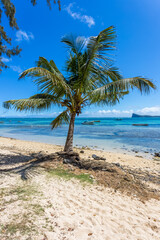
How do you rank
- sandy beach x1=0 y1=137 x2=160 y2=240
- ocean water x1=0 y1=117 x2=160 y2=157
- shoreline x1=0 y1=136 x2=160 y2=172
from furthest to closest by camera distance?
ocean water x1=0 y1=117 x2=160 y2=157, shoreline x1=0 y1=136 x2=160 y2=172, sandy beach x1=0 y1=137 x2=160 y2=240

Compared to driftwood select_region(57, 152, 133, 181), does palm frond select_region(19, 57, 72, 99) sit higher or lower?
higher

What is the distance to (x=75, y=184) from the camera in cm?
424

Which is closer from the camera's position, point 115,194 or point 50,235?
point 50,235

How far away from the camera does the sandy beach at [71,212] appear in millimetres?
2346

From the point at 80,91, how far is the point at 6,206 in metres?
5.38

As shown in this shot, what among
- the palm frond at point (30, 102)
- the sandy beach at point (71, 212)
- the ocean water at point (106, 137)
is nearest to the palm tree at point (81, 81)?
the palm frond at point (30, 102)

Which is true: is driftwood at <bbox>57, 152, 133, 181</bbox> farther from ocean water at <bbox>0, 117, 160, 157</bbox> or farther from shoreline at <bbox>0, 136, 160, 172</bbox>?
ocean water at <bbox>0, 117, 160, 157</bbox>

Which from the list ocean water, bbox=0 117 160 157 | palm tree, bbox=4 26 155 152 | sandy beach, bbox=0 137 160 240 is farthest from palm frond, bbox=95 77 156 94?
ocean water, bbox=0 117 160 157

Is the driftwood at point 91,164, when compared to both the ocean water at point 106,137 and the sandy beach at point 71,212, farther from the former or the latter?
the ocean water at point 106,137

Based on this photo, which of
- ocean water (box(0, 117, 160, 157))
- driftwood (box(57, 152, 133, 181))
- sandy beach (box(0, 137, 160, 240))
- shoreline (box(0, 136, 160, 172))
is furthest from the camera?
ocean water (box(0, 117, 160, 157))

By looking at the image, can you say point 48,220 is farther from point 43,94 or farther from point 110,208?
point 43,94

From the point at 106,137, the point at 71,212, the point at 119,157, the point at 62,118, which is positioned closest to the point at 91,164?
the point at 71,212

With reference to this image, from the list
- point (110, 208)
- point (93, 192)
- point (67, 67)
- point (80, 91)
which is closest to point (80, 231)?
point (110, 208)

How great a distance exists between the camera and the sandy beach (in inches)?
92.4
